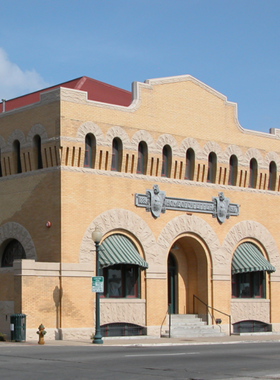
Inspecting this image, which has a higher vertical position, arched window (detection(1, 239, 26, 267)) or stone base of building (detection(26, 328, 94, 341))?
arched window (detection(1, 239, 26, 267))

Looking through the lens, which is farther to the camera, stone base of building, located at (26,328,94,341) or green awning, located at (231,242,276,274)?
green awning, located at (231,242,276,274)

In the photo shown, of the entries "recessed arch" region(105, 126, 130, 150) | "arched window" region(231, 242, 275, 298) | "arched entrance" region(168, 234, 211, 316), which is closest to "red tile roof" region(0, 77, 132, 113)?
"recessed arch" region(105, 126, 130, 150)

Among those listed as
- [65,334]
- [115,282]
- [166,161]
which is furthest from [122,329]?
[166,161]

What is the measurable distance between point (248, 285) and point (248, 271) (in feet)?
5.62

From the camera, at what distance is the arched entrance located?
3475cm

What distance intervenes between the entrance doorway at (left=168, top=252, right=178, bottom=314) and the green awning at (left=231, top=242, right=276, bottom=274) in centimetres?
304

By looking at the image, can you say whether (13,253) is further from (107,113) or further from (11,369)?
(11,369)

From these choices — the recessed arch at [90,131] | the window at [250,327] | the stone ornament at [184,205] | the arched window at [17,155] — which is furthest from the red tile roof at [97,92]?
the window at [250,327]

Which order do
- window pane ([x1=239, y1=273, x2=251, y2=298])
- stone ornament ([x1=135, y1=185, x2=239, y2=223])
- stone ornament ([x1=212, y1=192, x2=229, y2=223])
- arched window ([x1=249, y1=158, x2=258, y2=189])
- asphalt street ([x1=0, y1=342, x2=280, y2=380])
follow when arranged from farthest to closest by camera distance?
arched window ([x1=249, y1=158, x2=258, y2=189]) → window pane ([x1=239, y1=273, x2=251, y2=298]) → stone ornament ([x1=212, y1=192, x2=229, y2=223]) → stone ornament ([x1=135, y1=185, x2=239, y2=223]) → asphalt street ([x1=0, y1=342, x2=280, y2=380])

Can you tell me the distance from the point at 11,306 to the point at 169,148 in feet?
34.7

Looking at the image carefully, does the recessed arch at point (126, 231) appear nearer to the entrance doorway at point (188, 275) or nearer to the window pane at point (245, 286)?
the entrance doorway at point (188, 275)

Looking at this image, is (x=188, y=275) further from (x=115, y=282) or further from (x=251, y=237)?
(x=115, y=282)

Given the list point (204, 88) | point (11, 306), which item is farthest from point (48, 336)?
point (204, 88)

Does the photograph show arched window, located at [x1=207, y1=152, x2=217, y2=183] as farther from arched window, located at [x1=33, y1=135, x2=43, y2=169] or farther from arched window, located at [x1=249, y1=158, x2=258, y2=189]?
arched window, located at [x1=33, y1=135, x2=43, y2=169]
